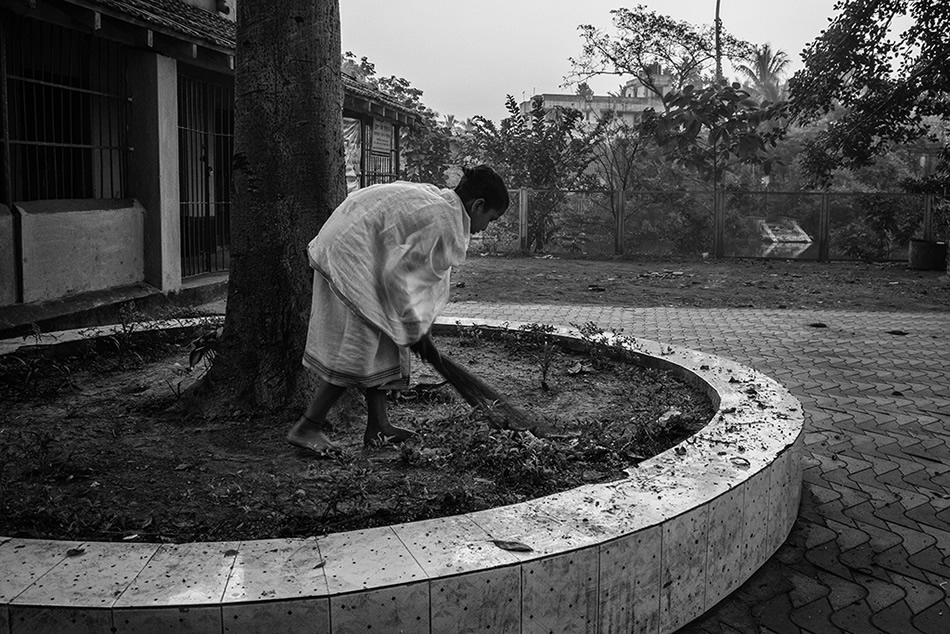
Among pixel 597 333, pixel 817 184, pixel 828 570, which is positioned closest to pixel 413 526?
pixel 828 570

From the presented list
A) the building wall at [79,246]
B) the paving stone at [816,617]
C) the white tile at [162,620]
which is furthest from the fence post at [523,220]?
the white tile at [162,620]

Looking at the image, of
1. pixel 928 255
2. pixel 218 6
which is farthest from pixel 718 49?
pixel 218 6

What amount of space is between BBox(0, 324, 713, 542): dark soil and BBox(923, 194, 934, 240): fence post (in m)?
15.4

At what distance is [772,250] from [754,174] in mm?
7742

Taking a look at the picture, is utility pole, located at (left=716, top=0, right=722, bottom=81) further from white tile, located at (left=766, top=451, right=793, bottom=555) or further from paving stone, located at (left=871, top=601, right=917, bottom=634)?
paving stone, located at (left=871, top=601, right=917, bottom=634)

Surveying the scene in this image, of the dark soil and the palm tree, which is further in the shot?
the palm tree

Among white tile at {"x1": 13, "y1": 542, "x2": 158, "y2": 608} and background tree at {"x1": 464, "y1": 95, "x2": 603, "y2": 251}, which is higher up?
background tree at {"x1": 464, "y1": 95, "x2": 603, "y2": 251}

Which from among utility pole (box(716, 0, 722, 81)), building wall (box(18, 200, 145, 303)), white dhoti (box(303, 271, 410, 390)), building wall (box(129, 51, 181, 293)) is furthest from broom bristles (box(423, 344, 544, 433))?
utility pole (box(716, 0, 722, 81))

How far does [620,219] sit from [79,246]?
43.6ft

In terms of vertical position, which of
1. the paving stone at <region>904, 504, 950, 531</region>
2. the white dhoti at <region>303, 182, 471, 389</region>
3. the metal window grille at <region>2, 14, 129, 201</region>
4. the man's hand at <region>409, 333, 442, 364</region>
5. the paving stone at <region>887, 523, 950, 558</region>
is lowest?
the paving stone at <region>887, 523, 950, 558</region>

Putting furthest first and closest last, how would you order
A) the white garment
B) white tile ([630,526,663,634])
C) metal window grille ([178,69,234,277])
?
metal window grille ([178,69,234,277]) < the white garment < white tile ([630,526,663,634])

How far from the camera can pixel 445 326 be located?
649cm

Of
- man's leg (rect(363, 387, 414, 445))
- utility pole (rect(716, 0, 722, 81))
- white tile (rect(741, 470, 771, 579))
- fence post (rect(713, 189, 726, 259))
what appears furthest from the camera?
utility pole (rect(716, 0, 722, 81))

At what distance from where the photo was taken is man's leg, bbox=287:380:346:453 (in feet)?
12.1
